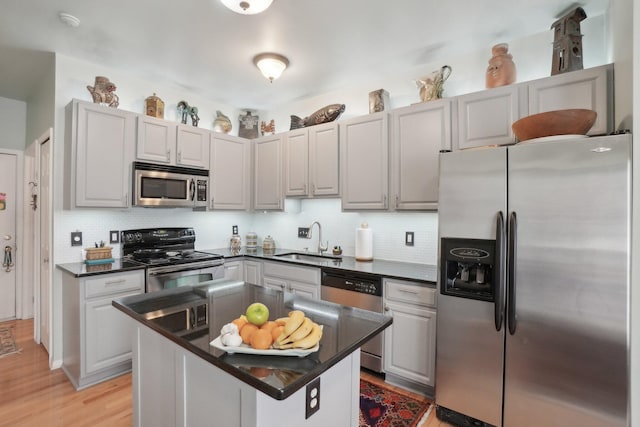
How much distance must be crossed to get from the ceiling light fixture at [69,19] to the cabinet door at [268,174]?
1912 mm

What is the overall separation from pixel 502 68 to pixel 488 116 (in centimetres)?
38

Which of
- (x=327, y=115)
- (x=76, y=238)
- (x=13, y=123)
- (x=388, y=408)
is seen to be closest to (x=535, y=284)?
(x=388, y=408)

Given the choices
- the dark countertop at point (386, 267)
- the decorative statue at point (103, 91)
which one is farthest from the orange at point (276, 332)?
the decorative statue at point (103, 91)

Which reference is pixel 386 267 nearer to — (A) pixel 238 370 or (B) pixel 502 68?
(B) pixel 502 68

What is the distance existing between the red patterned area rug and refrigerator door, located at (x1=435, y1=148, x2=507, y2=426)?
226 mm

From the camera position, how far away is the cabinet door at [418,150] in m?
2.48

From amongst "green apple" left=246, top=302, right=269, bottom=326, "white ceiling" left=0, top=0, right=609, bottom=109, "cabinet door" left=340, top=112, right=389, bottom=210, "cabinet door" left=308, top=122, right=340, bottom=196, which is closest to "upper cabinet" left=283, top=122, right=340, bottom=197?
"cabinet door" left=308, top=122, right=340, bottom=196

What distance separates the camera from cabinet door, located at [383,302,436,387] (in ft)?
7.38

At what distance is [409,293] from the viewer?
2344 mm

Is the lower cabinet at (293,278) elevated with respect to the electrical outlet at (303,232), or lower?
lower

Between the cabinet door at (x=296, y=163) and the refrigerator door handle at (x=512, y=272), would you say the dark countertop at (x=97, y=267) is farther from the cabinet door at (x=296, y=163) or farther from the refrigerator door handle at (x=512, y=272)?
the refrigerator door handle at (x=512, y=272)

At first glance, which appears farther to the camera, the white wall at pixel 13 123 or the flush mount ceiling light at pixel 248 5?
the white wall at pixel 13 123

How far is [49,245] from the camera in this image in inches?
111

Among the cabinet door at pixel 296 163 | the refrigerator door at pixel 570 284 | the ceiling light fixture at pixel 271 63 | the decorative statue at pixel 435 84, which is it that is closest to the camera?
the refrigerator door at pixel 570 284
